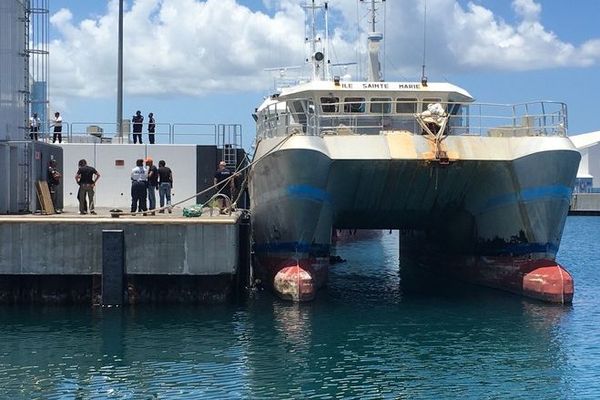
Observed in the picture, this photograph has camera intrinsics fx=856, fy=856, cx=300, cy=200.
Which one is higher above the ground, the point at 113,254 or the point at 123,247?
the point at 123,247

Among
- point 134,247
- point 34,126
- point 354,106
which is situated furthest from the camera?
point 34,126

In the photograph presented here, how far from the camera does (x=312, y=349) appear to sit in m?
17.2

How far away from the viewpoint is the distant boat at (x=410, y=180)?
22.0 metres

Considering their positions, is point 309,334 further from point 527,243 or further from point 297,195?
point 527,243

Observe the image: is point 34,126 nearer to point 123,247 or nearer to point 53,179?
point 53,179

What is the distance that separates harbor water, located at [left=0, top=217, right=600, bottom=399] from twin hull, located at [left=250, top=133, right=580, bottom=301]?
1086 millimetres

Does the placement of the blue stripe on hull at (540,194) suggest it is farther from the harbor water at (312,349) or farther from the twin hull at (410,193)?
the harbor water at (312,349)

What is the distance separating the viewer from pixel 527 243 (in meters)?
23.1

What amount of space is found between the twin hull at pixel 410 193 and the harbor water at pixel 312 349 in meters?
1.09

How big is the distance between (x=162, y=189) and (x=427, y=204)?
782 centimetres

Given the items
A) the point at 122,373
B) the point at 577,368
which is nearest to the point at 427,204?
the point at 577,368

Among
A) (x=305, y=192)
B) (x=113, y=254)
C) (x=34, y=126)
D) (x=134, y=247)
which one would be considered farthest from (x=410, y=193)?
(x=34, y=126)

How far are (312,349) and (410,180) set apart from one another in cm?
726

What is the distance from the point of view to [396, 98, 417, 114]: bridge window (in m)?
24.9
